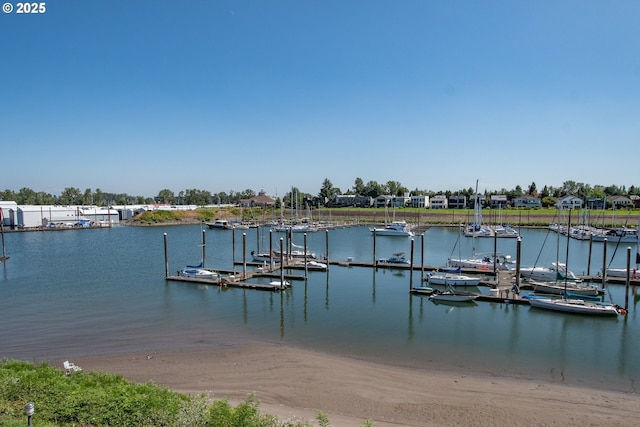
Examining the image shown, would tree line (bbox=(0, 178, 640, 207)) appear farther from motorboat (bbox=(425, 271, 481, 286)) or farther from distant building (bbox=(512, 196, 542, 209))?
motorboat (bbox=(425, 271, 481, 286))

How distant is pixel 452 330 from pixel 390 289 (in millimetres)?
11438

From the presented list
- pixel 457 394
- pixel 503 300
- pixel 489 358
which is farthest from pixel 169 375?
pixel 503 300

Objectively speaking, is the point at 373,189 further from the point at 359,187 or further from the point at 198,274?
the point at 198,274

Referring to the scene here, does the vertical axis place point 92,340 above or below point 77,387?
below

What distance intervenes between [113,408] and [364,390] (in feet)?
32.6

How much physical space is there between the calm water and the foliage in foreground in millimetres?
10319

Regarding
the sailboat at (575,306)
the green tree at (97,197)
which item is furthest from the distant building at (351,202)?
the sailboat at (575,306)

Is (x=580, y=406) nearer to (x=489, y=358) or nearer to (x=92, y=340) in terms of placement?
(x=489, y=358)

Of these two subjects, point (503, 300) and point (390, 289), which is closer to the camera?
point (503, 300)

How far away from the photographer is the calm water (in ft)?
70.7

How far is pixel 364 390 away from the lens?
1717 centimetres

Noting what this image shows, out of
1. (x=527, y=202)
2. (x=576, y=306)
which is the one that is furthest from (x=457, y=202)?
(x=576, y=306)

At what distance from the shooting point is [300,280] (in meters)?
40.4

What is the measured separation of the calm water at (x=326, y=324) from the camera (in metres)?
21.5
